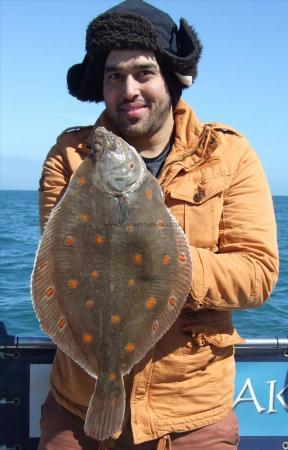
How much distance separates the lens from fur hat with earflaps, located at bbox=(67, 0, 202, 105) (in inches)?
121

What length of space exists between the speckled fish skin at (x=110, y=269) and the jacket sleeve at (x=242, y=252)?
0.13 metres

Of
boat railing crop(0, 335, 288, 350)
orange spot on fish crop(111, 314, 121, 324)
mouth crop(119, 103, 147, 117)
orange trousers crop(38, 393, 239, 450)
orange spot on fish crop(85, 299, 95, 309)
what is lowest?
orange trousers crop(38, 393, 239, 450)

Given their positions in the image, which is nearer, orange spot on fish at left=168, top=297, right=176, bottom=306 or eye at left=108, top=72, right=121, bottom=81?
orange spot on fish at left=168, top=297, right=176, bottom=306

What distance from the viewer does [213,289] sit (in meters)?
2.71

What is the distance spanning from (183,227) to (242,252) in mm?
325

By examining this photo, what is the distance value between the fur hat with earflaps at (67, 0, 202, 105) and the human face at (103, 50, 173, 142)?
0.21 feet

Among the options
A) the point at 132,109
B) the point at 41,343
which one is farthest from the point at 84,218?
the point at 41,343

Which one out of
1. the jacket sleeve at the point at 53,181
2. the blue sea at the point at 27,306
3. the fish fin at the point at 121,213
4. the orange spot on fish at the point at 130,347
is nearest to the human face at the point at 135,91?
the jacket sleeve at the point at 53,181

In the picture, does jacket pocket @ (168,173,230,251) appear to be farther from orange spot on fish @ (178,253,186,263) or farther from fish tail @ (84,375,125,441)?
fish tail @ (84,375,125,441)

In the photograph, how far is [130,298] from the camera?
8.45ft

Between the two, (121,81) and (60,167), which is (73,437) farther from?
(121,81)

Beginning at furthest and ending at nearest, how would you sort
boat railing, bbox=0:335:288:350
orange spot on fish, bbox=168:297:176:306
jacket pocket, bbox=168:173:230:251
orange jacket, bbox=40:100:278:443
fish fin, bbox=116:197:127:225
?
boat railing, bbox=0:335:288:350, jacket pocket, bbox=168:173:230:251, orange jacket, bbox=40:100:278:443, orange spot on fish, bbox=168:297:176:306, fish fin, bbox=116:197:127:225

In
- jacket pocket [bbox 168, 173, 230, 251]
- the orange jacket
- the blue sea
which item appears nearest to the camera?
the orange jacket

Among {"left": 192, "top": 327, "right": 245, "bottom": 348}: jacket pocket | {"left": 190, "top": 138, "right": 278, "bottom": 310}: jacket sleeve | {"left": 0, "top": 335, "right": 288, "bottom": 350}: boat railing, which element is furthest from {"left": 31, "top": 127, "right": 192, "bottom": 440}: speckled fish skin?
{"left": 0, "top": 335, "right": 288, "bottom": 350}: boat railing
